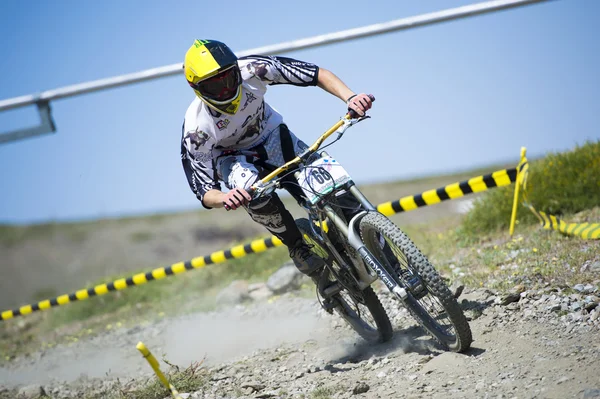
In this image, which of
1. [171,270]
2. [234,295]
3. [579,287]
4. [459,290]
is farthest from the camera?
[171,270]

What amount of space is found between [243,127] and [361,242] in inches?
55.2

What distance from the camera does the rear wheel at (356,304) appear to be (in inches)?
248

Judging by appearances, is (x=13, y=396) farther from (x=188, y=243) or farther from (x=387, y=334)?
(x=188, y=243)

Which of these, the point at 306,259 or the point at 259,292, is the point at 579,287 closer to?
the point at 306,259

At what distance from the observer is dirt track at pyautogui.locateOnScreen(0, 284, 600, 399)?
484cm

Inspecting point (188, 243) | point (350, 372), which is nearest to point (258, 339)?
point (350, 372)

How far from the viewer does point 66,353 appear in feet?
32.9

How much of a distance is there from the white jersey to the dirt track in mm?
1809

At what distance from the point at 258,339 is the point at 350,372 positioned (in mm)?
2589

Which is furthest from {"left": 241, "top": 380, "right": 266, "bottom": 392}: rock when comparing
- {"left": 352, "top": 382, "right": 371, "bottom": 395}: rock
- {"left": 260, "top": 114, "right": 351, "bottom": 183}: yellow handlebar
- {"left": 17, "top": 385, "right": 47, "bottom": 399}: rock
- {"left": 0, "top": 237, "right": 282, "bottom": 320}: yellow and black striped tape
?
{"left": 0, "top": 237, "right": 282, "bottom": 320}: yellow and black striped tape

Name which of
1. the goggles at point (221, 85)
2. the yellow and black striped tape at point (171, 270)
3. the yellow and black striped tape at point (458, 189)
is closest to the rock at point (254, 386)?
the goggles at point (221, 85)

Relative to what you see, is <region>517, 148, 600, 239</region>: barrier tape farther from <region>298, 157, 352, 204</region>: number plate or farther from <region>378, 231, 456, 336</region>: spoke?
<region>298, 157, 352, 204</region>: number plate

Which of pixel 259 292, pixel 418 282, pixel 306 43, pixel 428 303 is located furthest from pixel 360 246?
pixel 259 292

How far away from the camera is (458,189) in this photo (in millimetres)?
9453
